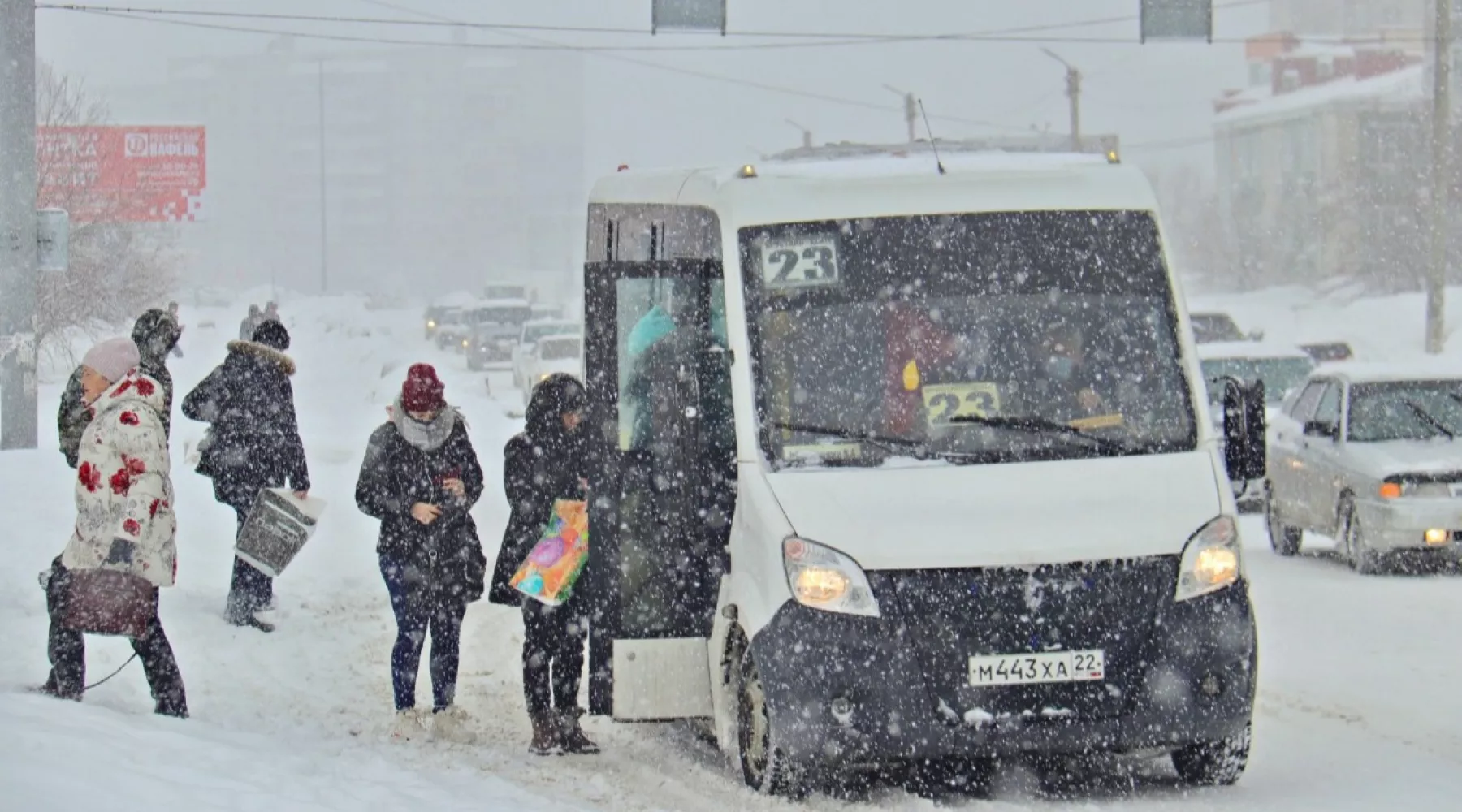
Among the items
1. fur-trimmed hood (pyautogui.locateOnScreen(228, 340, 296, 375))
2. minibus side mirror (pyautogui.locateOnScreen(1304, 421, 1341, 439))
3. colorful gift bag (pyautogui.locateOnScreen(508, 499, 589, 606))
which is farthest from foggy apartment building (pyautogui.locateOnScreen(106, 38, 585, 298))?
colorful gift bag (pyautogui.locateOnScreen(508, 499, 589, 606))

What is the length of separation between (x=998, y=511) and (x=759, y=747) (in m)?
1.24

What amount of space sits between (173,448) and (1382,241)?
6202cm

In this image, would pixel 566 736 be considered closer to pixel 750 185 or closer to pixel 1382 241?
pixel 750 185

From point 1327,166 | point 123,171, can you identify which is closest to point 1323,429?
point 123,171

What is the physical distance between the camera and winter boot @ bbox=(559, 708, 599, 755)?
823 centimetres

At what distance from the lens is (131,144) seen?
56062 mm

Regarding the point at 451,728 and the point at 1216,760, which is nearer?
the point at 1216,760

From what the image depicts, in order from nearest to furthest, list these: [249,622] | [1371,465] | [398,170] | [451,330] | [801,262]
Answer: [801,262], [249,622], [1371,465], [451,330], [398,170]

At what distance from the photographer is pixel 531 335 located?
4822cm

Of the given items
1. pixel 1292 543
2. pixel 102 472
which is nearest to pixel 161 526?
pixel 102 472

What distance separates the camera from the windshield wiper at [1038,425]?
24.2ft

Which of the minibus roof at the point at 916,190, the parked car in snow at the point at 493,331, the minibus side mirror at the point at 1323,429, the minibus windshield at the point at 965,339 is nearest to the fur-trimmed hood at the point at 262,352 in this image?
the minibus roof at the point at 916,190

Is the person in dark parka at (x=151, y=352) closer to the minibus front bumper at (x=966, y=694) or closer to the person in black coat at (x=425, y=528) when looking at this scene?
the person in black coat at (x=425, y=528)

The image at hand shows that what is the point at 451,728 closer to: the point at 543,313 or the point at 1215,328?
the point at 1215,328
